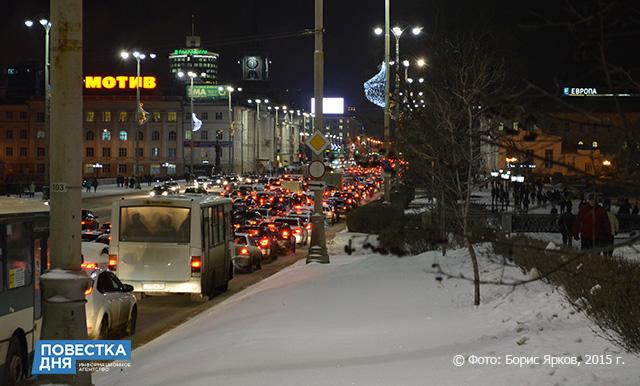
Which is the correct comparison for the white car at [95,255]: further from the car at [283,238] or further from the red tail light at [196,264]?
the car at [283,238]

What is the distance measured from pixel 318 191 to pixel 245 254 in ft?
21.6

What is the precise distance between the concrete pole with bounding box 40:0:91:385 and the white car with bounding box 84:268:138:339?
6.43 m

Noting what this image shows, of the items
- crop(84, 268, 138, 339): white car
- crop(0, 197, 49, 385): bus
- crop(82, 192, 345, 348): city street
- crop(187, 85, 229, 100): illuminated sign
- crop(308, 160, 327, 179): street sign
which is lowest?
crop(82, 192, 345, 348): city street

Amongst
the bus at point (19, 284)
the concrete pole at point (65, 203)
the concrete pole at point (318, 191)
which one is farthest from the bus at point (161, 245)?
the concrete pole at point (65, 203)

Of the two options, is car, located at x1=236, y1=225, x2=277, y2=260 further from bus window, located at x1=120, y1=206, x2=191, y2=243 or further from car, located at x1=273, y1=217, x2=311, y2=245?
bus window, located at x1=120, y1=206, x2=191, y2=243

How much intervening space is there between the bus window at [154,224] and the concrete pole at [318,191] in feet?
14.4

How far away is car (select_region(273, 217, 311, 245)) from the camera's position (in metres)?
41.9

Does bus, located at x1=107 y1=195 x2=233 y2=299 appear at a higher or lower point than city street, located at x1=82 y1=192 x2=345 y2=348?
higher

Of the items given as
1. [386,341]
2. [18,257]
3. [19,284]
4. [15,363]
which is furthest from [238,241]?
[386,341]

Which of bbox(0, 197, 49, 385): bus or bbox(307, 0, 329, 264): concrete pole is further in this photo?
bbox(307, 0, 329, 264): concrete pole

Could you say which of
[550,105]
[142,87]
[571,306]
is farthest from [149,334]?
[142,87]

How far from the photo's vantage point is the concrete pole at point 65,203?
753cm

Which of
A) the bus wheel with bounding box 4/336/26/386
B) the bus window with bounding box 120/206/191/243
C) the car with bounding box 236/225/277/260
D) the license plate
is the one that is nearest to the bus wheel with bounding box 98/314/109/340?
the bus wheel with bounding box 4/336/26/386

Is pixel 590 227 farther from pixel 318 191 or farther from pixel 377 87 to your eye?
pixel 377 87
